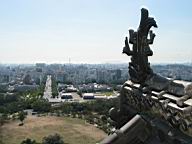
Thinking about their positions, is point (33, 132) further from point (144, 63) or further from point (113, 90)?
point (113, 90)

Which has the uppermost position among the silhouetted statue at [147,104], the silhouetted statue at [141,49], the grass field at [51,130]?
the silhouetted statue at [141,49]

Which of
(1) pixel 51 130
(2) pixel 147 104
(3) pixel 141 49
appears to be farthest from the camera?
(1) pixel 51 130

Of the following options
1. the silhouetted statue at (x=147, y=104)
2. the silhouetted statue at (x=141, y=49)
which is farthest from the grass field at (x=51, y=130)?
the silhouetted statue at (x=141, y=49)

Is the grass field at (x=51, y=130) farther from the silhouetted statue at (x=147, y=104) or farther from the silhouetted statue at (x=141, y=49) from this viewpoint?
the silhouetted statue at (x=141, y=49)

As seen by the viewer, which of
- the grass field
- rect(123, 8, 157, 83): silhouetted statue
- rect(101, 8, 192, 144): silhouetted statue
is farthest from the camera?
the grass field

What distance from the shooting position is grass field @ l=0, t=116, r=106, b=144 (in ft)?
153

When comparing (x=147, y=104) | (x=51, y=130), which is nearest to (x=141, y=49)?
(x=147, y=104)

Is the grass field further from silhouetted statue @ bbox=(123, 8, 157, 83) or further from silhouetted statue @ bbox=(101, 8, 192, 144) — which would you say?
silhouetted statue @ bbox=(123, 8, 157, 83)

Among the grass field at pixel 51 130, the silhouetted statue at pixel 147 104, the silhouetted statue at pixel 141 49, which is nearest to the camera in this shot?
the silhouetted statue at pixel 147 104

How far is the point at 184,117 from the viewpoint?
291cm

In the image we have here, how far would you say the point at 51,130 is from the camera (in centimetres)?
5234

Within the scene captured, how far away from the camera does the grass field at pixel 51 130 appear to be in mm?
46531

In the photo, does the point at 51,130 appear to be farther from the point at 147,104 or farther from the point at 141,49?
the point at 147,104

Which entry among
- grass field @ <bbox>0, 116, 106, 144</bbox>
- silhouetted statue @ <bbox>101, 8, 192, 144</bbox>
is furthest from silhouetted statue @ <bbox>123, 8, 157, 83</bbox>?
grass field @ <bbox>0, 116, 106, 144</bbox>
